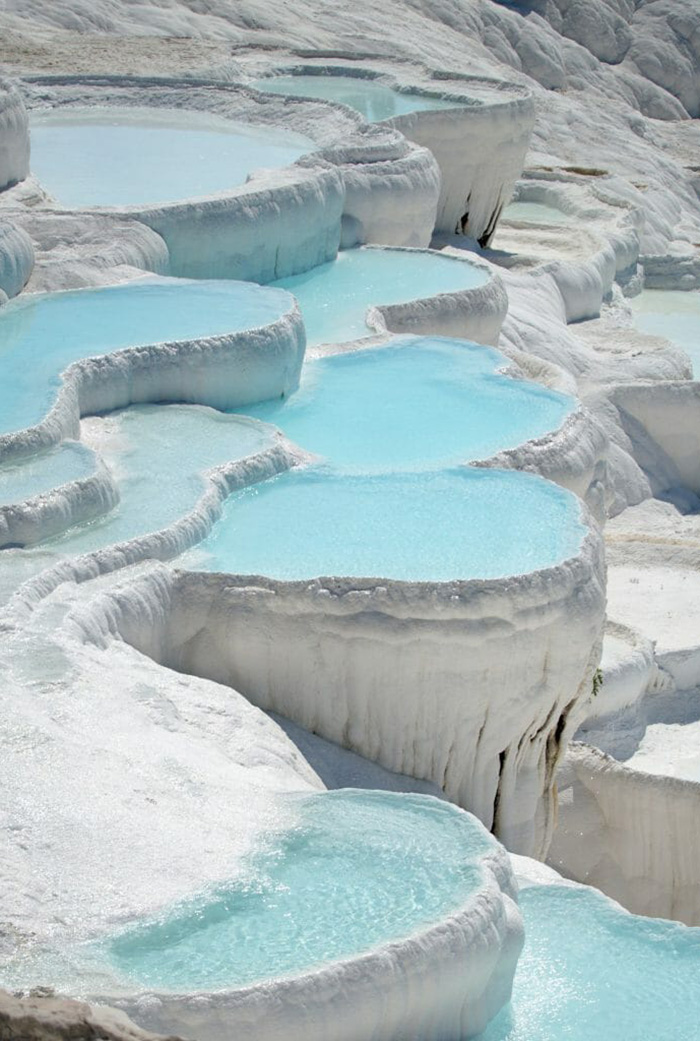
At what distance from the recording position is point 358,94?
15.4 m

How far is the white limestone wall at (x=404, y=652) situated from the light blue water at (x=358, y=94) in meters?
8.30

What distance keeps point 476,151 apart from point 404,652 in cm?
870

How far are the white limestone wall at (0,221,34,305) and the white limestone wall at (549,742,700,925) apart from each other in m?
3.64

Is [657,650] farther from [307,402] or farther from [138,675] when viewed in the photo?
[138,675]

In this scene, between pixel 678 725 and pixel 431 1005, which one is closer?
pixel 431 1005

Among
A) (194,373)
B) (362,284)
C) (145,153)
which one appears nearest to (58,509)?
(194,373)

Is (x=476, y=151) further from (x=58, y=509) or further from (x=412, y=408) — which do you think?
(x=58, y=509)

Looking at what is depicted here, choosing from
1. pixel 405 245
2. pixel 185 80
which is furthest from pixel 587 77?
pixel 405 245

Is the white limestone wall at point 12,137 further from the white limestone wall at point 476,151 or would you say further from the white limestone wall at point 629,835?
the white limestone wall at point 629,835

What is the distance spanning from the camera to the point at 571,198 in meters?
17.4

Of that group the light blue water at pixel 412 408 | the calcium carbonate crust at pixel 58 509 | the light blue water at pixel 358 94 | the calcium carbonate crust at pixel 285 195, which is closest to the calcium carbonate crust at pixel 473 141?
the light blue water at pixel 358 94

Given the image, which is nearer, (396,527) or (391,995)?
(391,995)

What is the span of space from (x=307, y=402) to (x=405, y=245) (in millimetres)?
4276

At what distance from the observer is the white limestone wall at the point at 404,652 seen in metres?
6.36
